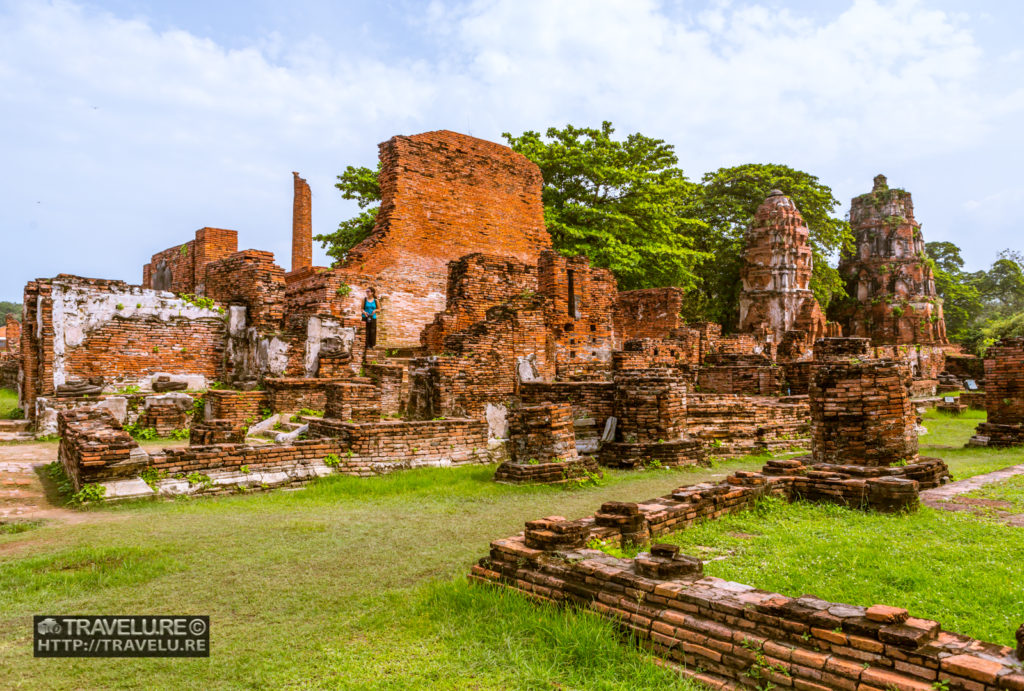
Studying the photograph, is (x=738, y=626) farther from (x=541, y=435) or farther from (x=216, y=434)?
(x=216, y=434)

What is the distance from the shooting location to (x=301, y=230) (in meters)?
27.1

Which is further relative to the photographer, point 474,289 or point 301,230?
point 301,230

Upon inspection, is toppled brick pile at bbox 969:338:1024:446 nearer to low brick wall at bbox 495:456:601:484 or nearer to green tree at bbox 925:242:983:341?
low brick wall at bbox 495:456:601:484

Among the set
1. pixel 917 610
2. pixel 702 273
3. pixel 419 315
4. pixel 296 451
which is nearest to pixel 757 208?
pixel 702 273

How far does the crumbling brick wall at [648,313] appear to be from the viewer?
62.4ft

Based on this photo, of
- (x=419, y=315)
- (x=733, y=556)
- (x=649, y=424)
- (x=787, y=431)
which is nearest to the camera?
(x=733, y=556)

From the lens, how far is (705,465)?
32.7 ft

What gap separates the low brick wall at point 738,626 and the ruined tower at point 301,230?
2470 centimetres

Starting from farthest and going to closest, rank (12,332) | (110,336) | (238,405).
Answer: (12,332) < (110,336) < (238,405)

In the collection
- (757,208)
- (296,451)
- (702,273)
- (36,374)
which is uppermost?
(757,208)

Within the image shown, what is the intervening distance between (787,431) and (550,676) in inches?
389

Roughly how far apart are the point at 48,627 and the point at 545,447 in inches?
226

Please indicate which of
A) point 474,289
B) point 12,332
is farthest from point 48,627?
point 12,332

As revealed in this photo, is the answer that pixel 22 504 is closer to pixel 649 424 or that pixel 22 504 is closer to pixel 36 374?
pixel 36 374
